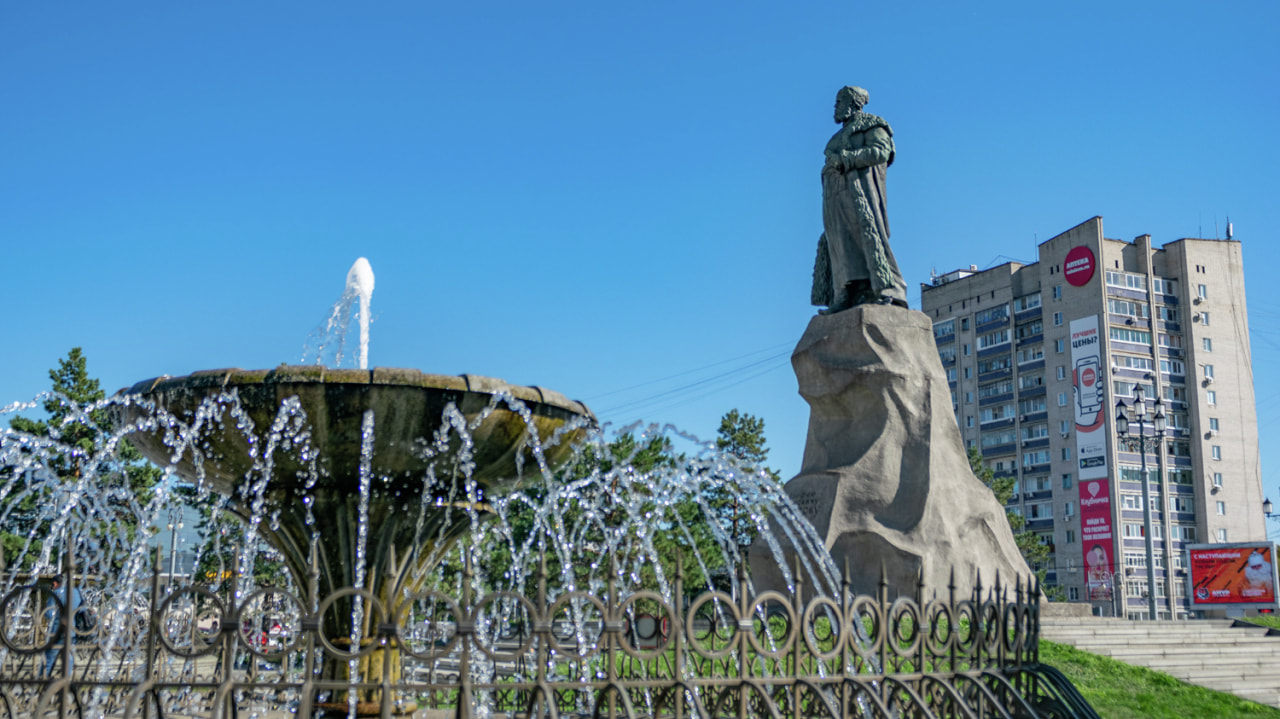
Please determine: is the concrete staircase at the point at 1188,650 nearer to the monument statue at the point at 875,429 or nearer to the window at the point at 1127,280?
the monument statue at the point at 875,429

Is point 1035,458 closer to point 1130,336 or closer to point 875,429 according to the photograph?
point 1130,336

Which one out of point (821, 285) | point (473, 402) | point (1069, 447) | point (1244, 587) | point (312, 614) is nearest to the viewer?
point (312, 614)

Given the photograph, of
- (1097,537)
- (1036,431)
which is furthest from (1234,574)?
(1036,431)

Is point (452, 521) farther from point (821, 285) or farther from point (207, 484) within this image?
point (821, 285)

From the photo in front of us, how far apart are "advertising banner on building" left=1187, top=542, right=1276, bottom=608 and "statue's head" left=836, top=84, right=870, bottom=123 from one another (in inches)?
1003

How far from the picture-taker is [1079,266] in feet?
192

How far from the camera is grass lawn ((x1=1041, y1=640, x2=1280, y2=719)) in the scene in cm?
1045

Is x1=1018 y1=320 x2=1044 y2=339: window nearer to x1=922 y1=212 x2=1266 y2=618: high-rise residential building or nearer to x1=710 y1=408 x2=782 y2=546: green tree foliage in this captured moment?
x1=922 y1=212 x2=1266 y2=618: high-rise residential building

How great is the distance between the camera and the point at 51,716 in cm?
688

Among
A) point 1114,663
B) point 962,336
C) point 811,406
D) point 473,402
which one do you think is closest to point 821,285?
point 811,406

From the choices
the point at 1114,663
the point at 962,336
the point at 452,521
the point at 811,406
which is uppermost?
the point at 962,336

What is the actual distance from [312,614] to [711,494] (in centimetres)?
2701

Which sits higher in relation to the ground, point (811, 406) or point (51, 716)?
point (811, 406)

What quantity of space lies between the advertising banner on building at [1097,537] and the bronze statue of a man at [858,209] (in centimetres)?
4420
